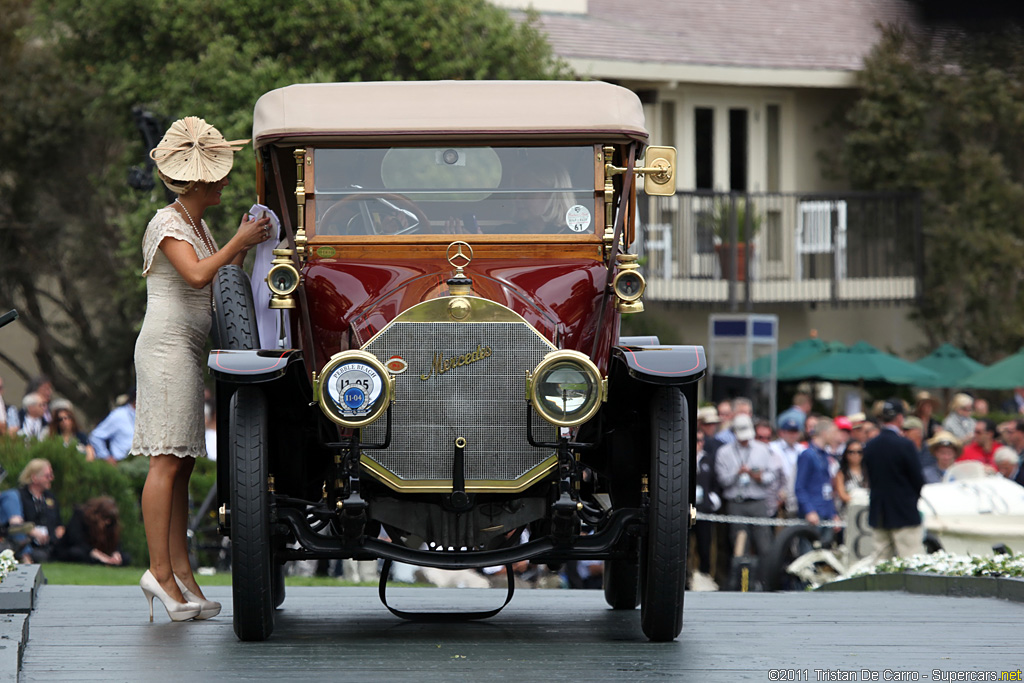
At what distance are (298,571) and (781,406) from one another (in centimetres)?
1228

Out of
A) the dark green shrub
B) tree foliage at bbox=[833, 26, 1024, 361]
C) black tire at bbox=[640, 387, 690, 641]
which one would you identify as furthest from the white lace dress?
tree foliage at bbox=[833, 26, 1024, 361]

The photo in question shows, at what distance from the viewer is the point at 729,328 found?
20453 mm

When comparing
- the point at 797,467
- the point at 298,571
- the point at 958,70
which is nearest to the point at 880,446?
the point at 797,467

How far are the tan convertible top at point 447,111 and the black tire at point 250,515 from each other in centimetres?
137

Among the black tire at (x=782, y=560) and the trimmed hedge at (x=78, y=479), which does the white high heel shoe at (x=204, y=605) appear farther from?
the black tire at (x=782, y=560)

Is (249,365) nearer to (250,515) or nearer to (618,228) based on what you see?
(250,515)

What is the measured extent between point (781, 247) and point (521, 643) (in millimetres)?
20436

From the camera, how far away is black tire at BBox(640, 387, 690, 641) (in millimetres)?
5711

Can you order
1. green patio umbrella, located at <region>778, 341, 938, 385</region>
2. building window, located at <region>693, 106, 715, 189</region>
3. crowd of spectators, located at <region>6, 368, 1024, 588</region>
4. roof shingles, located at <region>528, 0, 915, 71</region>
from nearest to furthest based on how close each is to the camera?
crowd of spectators, located at <region>6, 368, 1024, 588</region>
green patio umbrella, located at <region>778, 341, 938, 385</region>
roof shingles, located at <region>528, 0, 915, 71</region>
building window, located at <region>693, 106, 715, 189</region>

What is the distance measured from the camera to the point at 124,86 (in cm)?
1770

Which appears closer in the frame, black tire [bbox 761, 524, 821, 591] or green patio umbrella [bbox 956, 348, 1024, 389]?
black tire [bbox 761, 524, 821, 591]

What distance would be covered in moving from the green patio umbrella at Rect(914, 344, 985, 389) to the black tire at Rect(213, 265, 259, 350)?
17611mm

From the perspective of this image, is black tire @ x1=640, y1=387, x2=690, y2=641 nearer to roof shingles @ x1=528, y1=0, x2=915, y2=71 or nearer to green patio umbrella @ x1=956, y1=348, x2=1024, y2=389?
green patio umbrella @ x1=956, y1=348, x2=1024, y2=389

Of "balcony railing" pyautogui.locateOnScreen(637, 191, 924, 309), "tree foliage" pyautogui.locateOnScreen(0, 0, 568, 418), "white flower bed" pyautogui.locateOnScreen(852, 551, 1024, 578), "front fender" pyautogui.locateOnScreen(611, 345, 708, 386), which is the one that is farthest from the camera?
"balcony railing" pyautogui.locateOnScreen(637, 191, 924, 309)
